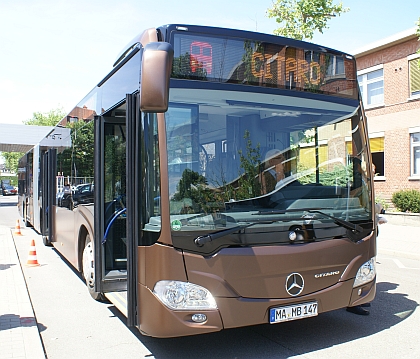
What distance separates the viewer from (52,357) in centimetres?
480

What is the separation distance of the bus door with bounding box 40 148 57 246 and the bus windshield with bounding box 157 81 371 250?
6352 mm

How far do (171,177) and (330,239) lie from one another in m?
1.70

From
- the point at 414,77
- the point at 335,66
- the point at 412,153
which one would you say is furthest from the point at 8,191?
the point at 335,66

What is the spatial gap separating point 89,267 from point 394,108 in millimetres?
17992

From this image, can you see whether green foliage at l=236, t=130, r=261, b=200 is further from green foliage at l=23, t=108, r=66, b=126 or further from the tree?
green foliage at l=23, t=108, r=66, b=126

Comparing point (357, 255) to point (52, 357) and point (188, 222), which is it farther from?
point (52, 357)

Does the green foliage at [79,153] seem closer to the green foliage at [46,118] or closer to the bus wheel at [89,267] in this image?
the bus wheel at [89,267]

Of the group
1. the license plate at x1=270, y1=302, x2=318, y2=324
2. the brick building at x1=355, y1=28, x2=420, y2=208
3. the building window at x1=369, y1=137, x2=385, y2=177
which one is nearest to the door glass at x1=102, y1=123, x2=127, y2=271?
the license plate at x1=270, y1=302, x2=318, y2=324

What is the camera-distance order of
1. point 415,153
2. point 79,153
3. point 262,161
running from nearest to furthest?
point 262,161 < point 79,153 < point 415,153

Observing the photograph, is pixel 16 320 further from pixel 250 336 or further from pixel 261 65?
pixel 261 65

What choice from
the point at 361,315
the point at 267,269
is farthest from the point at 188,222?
the point at 361,315

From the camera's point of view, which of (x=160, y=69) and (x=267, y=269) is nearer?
(x=160, y=69)

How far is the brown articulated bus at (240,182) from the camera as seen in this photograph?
4.20 m

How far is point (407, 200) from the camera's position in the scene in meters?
19.2
